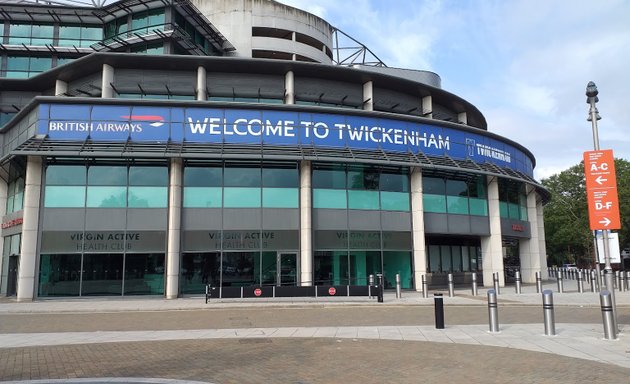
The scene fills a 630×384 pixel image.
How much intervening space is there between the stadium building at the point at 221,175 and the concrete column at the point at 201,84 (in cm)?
11

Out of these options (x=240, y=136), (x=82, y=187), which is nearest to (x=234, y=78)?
(x=240, y=136)

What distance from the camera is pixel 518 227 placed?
105ft

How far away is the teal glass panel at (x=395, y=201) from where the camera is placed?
2622 cm

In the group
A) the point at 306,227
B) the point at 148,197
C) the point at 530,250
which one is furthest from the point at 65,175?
the point at 530,250

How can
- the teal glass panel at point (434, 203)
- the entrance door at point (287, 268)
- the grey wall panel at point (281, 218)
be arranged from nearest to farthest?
1. the grey wall panel at point (281, 218)
2. the entrance door at point (287, 268)
3. the teal glass panel at point (434, 203)

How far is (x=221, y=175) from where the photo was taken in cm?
2445

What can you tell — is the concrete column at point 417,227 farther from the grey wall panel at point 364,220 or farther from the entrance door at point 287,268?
the entrance door at point 287,268

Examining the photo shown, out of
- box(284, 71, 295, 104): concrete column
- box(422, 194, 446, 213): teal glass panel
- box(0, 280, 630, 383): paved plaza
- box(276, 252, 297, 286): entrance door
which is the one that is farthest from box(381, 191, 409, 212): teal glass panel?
box(0, 280, 630, 383): paved plaza

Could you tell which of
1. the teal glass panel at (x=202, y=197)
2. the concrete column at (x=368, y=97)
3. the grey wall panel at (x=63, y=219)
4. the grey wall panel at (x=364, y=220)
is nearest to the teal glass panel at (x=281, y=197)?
the teal glass panel at (x=202, y=197)

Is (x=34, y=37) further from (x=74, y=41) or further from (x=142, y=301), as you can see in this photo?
(x=142, y=301)

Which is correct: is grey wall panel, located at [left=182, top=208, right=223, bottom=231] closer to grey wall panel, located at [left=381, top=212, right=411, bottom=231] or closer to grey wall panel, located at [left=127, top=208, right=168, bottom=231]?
grey wall panel, located at [left=127, top=208, right=168, bottom=231]

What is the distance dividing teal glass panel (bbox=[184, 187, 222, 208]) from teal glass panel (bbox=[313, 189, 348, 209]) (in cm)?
492

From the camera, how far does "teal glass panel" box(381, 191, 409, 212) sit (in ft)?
86.0

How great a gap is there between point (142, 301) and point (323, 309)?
867cm
